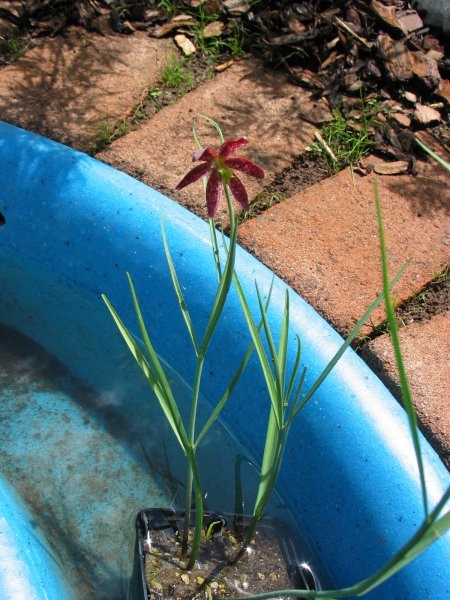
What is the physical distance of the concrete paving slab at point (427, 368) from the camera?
1625 mm

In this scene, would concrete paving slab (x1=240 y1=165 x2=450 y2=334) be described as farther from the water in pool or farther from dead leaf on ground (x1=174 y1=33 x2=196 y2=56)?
dead leaf on ground (x1=174 y1=33 x2=196 y2=56)

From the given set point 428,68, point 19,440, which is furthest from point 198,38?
point 19,440

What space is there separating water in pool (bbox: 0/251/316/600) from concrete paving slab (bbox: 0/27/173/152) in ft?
1.41

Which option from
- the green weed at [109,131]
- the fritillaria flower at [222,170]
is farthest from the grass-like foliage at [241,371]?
A: the green weed at [109,131]

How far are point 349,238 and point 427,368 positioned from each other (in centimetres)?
40

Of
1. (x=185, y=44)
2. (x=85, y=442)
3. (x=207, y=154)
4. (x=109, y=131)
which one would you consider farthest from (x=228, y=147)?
(x=185, y=44)

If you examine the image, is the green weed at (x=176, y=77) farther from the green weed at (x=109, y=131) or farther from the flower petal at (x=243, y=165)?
the flower petal at (x=243, y=165)

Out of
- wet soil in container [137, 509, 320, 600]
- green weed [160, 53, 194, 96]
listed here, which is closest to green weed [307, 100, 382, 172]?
green weed [160, 53, 194, 96]

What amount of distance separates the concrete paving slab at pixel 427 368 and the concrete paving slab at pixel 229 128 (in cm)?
50

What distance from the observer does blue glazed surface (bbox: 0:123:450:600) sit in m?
1.39

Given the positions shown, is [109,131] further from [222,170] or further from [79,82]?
[222,170]

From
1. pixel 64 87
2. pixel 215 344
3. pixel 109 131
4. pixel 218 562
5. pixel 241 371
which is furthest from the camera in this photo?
pixel 64 87

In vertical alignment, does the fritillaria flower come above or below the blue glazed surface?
above

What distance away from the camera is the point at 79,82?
2.28 m
